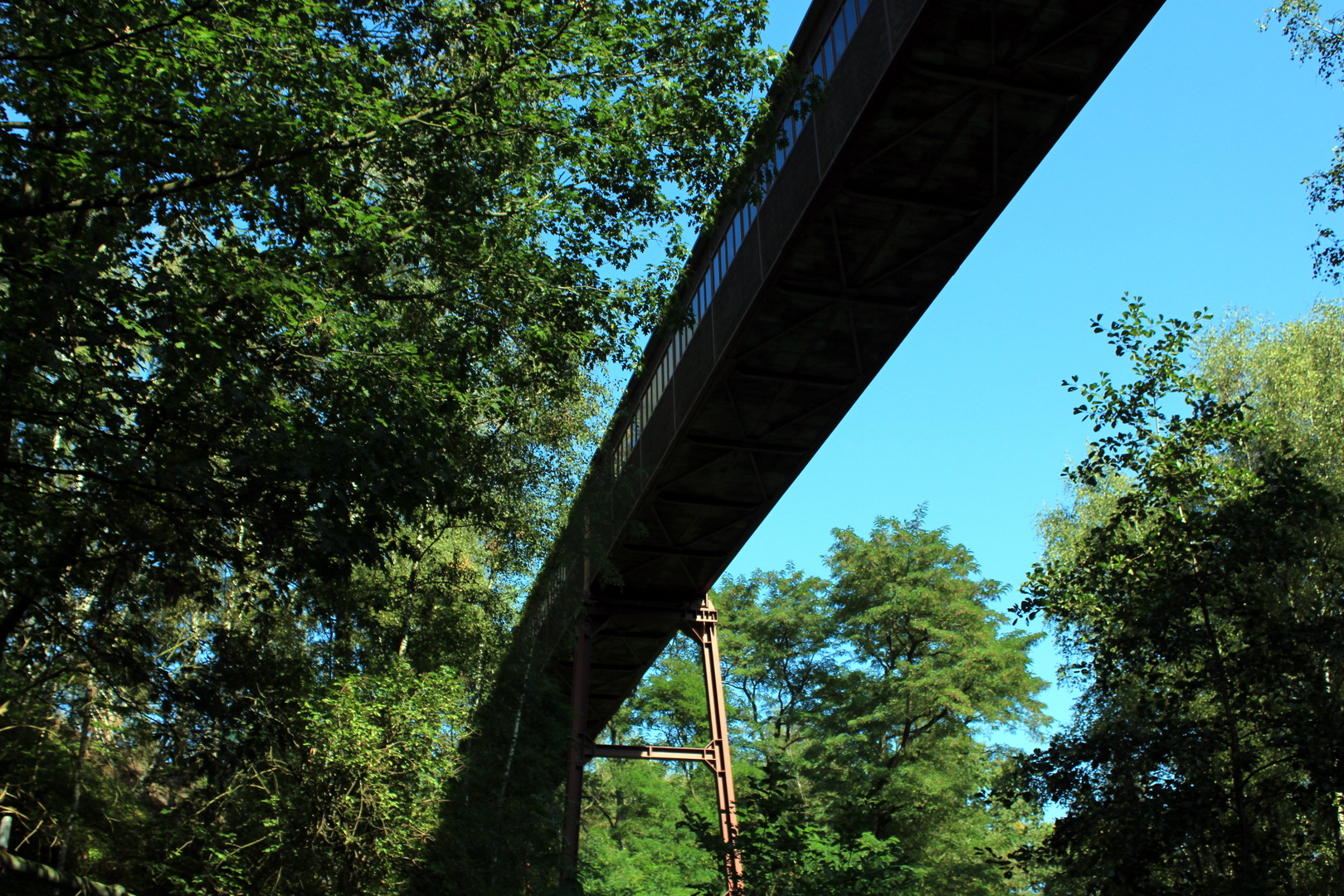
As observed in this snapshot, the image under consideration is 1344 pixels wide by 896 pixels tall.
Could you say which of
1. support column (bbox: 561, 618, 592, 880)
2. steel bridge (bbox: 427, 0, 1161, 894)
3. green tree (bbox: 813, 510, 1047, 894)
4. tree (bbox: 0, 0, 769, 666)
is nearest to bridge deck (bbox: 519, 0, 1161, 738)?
steel bridge (bbox: 427, 0, 1161, 894)

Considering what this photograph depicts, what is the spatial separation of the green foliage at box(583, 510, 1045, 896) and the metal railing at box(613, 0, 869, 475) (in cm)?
703

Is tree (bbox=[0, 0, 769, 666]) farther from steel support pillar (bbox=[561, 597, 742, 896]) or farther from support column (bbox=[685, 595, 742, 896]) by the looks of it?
support column (bbox=[685, 595, 742, 896])

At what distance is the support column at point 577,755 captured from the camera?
12.8 meters

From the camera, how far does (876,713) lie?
2105cm

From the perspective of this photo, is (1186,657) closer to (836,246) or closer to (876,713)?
(836,246)

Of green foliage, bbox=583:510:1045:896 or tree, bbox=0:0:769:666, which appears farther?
green foliage, bbox=583:510:1045:896

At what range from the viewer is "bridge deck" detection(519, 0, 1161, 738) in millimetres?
6887

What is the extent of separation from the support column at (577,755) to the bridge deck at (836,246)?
5.40ft

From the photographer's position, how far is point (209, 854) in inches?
440

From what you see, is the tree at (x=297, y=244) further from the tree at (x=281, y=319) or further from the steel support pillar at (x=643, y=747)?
the steel support pillar at (x=643, y=747)

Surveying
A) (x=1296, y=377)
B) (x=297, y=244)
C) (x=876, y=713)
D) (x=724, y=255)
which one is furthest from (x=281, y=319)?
(x=876, y=713)

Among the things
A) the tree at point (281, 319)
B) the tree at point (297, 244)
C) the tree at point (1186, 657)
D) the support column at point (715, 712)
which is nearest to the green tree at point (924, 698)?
the support column at point (715, 712)

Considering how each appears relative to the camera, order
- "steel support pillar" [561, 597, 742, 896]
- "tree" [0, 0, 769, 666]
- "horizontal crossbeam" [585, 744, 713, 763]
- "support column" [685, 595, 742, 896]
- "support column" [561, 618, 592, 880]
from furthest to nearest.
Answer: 1. "horizontal crossbeam" [585, 744, 713, 763]
2. "support column" [685, 595, 742, 896]
3. "steel support pillar" [561, 597, 742, 896]
4. "support column" [561, 618, 592, 880]
5. "tree" [0, 0, 769, 666]

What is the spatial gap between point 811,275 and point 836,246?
51 centimetres
